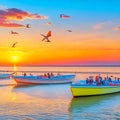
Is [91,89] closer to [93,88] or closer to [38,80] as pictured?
[93,88]

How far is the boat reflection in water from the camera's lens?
2180cm

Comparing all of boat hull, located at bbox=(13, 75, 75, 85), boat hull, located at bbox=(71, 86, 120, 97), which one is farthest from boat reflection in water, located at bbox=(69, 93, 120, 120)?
boat hull, located at bbox=(13, 75, 75, 85)

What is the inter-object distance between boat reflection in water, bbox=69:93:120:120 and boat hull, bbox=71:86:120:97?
1.82ft

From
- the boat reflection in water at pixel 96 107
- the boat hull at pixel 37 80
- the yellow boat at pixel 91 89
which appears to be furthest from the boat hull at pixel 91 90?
the boat hull at pixel 37 80

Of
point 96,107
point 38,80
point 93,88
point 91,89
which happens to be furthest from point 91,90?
point 38,80

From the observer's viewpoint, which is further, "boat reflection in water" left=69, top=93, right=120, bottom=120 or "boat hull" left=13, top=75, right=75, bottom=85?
"boat hull" left=13, top=75, right=75, bottom=85

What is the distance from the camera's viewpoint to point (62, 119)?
814 inches

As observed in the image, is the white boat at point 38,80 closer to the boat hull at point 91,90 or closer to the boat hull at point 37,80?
the boat hull at point 37,80

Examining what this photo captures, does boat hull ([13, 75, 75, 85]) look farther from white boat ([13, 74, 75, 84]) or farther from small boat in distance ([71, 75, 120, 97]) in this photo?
small boat in distance ([71, 75, 120, 97])

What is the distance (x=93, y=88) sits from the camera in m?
32.3

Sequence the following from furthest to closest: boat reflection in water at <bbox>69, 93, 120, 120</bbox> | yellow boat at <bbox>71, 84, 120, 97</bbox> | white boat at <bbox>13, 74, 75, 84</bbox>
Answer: white boat at <bbox>13, 74, 75, 84</bbox> < yellow boat at <bbox>71, 84, 120, 97</bbox> < boat reflection in water at <bbox>69, 93, 120, 120</bbox>

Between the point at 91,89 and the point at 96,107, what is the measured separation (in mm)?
6451

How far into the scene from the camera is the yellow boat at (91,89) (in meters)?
31.0

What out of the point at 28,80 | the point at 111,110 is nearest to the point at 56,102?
the point at 111,110
